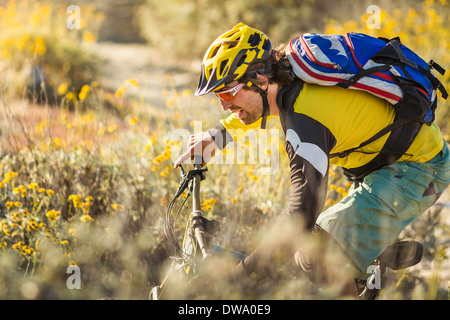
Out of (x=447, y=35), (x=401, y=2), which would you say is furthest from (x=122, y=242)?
(x=401, y=2)

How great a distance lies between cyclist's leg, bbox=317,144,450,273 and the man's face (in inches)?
26.5

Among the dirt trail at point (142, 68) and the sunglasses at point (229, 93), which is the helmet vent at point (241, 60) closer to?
the sunglasses at point (229, 93)

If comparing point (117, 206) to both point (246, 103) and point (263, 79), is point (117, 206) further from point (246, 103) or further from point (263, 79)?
point (263, 79)

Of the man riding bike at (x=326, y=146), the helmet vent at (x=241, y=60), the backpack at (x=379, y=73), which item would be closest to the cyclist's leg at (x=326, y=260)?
the man riding bike at (x=326, y=146)

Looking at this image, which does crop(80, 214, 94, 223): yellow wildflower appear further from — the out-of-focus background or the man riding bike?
the man riding bike

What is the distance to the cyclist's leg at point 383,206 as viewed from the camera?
2.39m

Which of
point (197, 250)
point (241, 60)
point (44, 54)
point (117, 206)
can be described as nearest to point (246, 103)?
point (241, 60)

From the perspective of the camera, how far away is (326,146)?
2.02 m

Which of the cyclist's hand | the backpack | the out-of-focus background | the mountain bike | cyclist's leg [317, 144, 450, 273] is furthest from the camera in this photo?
the out-of-focus background

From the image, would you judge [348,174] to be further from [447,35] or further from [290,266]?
[447,35]

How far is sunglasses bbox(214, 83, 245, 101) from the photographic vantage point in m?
2.27

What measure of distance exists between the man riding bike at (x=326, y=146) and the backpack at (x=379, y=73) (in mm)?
50

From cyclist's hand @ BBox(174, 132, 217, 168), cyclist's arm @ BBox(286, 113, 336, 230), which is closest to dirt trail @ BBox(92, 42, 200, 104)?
cyclist's hand @ BBox(174, 132, 217, 168)
